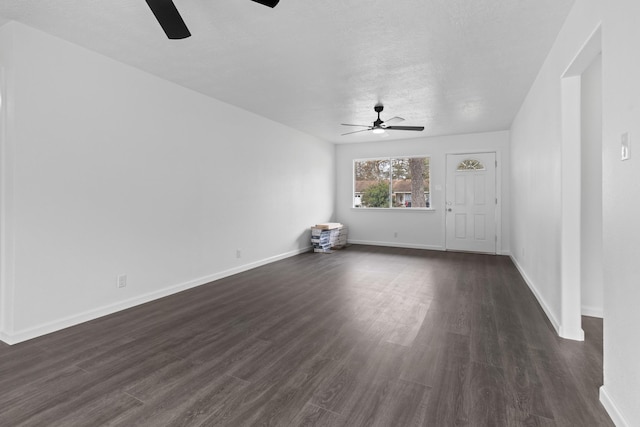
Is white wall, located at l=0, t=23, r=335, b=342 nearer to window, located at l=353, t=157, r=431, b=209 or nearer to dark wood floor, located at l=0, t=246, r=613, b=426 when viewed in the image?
dark wood floor, located at l=0, t=246, r=613, b=426

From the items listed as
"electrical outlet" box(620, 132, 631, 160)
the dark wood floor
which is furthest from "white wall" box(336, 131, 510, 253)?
"electrical outlet" box(620, 132, 631, 160)

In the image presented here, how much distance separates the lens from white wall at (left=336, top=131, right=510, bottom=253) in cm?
627

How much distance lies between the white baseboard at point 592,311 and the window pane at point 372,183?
469 cm

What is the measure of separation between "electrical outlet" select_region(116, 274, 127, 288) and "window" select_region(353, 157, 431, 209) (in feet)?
18.0

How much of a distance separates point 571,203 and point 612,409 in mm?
1468

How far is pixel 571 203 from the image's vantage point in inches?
97.1

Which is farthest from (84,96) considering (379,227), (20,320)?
(379,227)

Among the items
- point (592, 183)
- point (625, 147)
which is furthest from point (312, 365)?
point (592, 183)

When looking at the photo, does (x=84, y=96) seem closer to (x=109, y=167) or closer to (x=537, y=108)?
(x=109, y=167)

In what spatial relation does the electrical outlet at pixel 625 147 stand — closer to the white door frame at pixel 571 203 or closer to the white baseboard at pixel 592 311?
the white door frame at pixel 571 203

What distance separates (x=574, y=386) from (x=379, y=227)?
18.6ft

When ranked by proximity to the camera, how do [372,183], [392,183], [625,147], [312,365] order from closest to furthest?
[625,147]
[312,365]
[392,183]
[372,183]

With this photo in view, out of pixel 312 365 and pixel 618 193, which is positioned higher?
pixel 618 193

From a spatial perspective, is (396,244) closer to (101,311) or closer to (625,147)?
(101,311)
